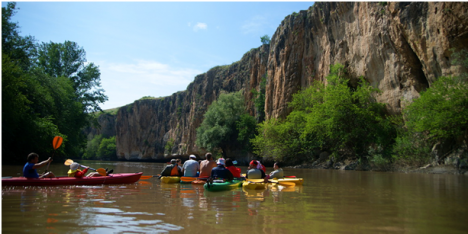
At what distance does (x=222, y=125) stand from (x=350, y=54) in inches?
777

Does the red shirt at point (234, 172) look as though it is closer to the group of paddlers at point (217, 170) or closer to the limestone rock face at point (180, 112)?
the group of paddlers at point (217, 170)

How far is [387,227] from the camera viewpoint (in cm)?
448

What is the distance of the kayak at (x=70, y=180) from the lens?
900 centimetres

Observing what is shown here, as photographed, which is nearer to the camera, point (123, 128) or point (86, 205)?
point (86, 205)

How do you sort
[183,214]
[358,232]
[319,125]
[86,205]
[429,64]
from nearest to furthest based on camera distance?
[358,232] → [183,214] → [86,205] → [429,64] → [319,125]

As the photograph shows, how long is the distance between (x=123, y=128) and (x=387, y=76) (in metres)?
72.3

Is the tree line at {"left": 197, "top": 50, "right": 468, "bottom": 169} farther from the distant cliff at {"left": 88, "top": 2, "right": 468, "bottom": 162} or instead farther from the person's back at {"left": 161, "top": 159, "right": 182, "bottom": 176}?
the person's back at {"left": 161, "top": 159, "right": 182, "bottom": 176}

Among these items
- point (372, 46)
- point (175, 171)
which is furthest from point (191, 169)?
point (372, 46)

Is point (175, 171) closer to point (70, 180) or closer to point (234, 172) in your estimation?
point (234, 172)

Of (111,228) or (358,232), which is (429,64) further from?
(111,228)

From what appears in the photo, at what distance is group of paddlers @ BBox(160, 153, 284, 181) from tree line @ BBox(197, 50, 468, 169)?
473 inches

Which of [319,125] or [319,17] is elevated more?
[319,17]

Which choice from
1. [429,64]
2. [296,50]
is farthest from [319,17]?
[429,64]

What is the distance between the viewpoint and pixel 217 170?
991 centimetres
